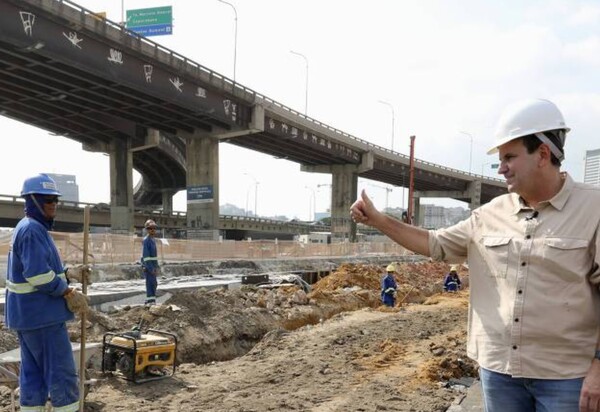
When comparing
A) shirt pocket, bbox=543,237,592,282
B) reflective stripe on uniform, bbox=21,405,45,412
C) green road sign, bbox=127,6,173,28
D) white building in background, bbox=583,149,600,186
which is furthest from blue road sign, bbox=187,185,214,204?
shirt pocket, bbox=543,237,592,282

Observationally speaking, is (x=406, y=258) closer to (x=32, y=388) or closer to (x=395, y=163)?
(x=395, y=163)

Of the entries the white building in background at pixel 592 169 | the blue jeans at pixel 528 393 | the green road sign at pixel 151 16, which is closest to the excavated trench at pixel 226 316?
the blue jeans at pixel 528 393

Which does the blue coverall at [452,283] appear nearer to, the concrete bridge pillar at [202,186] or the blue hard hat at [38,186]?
the blue hard hat at [38,186]

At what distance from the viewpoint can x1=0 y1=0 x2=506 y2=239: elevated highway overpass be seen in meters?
24.2

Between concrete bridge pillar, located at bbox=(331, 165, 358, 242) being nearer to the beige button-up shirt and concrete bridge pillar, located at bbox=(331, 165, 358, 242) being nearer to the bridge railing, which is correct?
the bridge railing

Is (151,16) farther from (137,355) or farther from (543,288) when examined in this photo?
(543,288)

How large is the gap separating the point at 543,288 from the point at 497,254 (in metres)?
0.27

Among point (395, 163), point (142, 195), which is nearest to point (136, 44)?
point (395, 163)

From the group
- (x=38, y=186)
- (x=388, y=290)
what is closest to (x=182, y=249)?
(x=388, y=290)

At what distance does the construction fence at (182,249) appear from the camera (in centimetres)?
1834

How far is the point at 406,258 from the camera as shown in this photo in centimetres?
4294

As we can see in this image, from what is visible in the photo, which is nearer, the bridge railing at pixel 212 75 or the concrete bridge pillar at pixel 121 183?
the bridge railing at pixel 212 75

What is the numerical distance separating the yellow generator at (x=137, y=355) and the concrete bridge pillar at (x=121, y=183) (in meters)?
36.5

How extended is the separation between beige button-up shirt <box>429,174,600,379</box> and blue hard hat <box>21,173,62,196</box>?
154 inches
